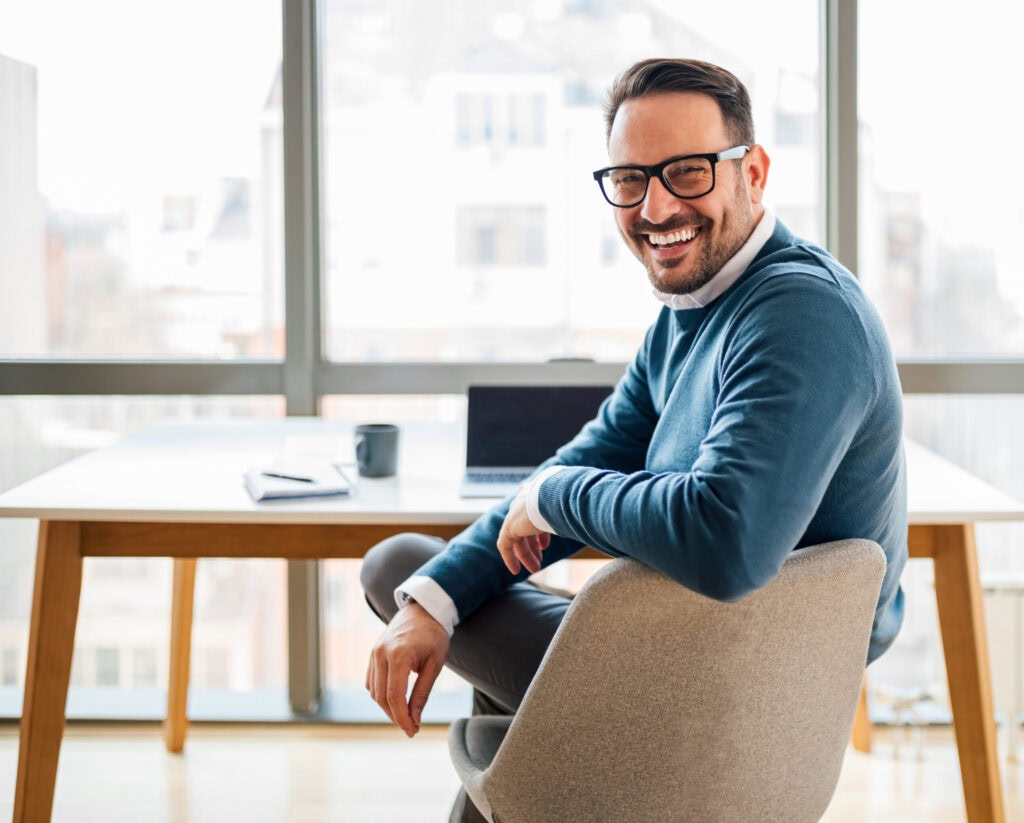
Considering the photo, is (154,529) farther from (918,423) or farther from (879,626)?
(918,423)

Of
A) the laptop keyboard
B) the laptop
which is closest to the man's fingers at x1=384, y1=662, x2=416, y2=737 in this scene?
the laptop keyboard

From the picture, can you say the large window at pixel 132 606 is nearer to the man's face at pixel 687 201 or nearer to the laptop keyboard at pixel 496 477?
the laptop keyboard at pixel 496 477

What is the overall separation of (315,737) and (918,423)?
1.57 metres

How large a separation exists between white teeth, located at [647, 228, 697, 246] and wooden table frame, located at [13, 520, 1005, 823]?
0.65 meters

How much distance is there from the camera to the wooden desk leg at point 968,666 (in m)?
1.73

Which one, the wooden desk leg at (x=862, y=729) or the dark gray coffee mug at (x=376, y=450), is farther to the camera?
the wooden desk leg at (x=862, y=729)

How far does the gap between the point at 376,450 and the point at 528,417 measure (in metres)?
0.32

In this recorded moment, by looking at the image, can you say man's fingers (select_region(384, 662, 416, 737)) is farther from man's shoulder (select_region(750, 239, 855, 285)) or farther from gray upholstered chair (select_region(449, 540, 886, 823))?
man's shoulder (select_region(750, 239, 855, 285))

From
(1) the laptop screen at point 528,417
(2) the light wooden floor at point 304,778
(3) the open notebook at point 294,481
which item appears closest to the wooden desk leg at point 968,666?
(2) the light wooden floor at point 304,778

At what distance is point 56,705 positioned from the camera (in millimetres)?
1799

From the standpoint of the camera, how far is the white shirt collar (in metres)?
1.32

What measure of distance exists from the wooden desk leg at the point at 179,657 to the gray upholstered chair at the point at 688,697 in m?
1.37

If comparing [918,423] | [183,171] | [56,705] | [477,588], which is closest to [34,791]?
[56,705]

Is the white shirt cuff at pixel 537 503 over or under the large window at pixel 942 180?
under
